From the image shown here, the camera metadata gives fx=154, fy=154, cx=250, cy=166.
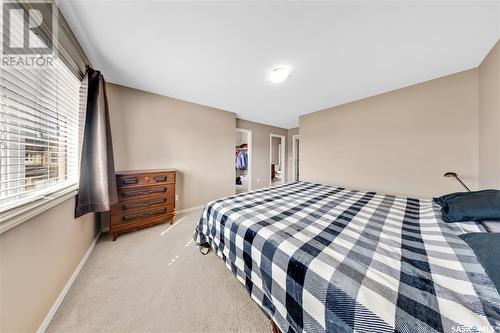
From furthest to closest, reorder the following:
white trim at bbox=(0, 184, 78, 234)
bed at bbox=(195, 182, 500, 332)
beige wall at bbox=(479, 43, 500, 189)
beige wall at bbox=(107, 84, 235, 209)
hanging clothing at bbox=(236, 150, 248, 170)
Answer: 1. hanging clothing at bbox=(236, 150, 248, 170)
2. beige wall at bbox=(107, 84, 235, 209)
3. beige wall at bbox=(479, 43, 500, 189)
4. white trim at bbox=(0, 184, 78, 234)
5. bed at bbox=(195, 182, 500, 332)

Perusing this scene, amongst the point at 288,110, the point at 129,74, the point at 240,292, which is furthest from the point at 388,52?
the point at 129,74

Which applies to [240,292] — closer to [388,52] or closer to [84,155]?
[84,155]

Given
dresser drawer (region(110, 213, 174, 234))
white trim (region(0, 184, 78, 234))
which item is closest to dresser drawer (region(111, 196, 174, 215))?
dresser drawer (region(110, 213, 174, 234))

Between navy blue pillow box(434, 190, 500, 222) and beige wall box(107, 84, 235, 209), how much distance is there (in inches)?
128

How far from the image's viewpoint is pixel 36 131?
43.0 inches

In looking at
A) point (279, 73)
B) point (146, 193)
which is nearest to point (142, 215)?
point (146, 193)

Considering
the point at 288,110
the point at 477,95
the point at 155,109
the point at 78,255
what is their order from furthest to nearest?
the point at 288,110
the point at 155,109
the point at 477,95
the point at 78,255

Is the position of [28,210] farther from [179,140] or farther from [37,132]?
[179,140]

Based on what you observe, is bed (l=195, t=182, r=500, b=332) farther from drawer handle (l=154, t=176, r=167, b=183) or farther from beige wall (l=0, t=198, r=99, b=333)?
drawer handle (l=154, t=176, r=167, b=183)

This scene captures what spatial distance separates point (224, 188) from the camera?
367 cm

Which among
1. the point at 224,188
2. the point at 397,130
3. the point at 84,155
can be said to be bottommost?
the point at 224,188

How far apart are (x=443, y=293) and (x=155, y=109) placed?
3.51 m

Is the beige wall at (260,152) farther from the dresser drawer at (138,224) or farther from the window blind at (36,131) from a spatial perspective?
the window blind at (36,131)

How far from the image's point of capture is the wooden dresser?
204 centimetres
